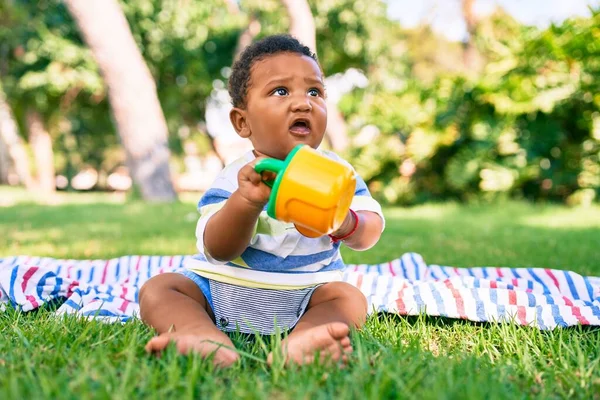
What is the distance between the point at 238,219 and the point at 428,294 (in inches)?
33.5

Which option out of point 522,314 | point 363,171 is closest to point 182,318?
point 522,314

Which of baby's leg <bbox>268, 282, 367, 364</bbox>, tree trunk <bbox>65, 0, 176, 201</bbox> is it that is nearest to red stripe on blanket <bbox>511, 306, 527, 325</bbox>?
baby's leg <bbox>268, 282, 367, 364</bbox>

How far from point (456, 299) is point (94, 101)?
17.0 m

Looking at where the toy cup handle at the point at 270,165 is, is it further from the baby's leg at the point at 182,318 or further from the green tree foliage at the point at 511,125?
the green tree foliage at the point at 511,125

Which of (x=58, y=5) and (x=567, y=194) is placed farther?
(x=58, y=5)

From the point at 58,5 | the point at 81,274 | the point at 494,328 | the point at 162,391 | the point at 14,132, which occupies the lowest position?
the point at 14,132

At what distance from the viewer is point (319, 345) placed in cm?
130

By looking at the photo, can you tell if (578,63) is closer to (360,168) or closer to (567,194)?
(567,194)

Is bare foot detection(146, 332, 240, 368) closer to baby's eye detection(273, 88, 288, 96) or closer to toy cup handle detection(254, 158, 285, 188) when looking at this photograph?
toy cup handle detection(254, 158, 285, 188)

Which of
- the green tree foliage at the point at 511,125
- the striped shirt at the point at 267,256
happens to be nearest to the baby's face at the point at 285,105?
the striped shirt at the point at 267,256

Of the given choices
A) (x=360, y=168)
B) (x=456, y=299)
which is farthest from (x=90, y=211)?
(x=456, y=299)

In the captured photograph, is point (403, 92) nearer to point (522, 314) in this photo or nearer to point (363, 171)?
point (363, 171)

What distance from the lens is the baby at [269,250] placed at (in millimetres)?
1566

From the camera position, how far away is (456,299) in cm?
185
